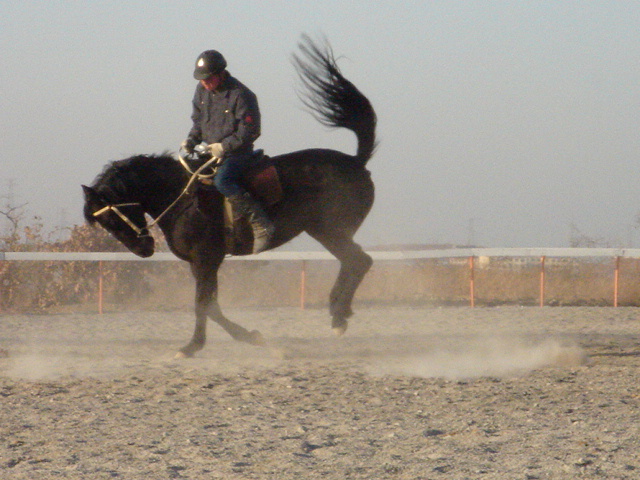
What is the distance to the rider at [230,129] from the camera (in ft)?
24.1

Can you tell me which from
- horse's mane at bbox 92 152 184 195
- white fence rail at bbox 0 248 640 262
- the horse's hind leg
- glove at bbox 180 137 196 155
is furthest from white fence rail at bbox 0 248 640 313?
horse's mane at bbox 92 152 184 195

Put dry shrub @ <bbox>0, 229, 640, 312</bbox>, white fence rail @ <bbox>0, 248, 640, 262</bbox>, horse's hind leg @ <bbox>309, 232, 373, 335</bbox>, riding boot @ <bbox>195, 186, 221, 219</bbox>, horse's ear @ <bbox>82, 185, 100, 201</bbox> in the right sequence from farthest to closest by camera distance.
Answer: dry shrub @ <bbox>0, 229, 640, 312</bbox>
white fence rail @ <bbox>0, 248, 640, 262</bbox>
horse's hind leg @ <bbox>309, 232, 373, 335</bbox>
riding boot @ <bbox>195, 186, 221, 219</bbox>
horse's ear @ <bbox>82, 185, 100, 201</bbox>

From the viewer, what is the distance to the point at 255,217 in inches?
293

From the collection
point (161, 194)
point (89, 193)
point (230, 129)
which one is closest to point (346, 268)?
point (230, 129)

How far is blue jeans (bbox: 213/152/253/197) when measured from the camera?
732 centimetres

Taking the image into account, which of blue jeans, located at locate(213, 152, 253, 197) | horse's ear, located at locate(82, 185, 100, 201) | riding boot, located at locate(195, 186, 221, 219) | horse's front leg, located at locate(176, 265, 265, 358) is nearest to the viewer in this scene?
horse's ear, located at locate(82, 185, 100, 201)

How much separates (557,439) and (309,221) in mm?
4041

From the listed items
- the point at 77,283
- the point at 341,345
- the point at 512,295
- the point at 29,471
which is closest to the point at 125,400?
the point at 29,471

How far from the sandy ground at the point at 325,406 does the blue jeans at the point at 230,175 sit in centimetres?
150

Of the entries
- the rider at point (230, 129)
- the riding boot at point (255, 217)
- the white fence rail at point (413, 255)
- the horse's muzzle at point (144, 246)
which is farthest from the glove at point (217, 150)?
the white fence rail at point (413, 255)

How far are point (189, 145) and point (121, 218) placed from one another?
0.96 meters

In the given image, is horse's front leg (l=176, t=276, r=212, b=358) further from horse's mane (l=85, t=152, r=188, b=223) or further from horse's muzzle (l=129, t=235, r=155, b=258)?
horse's mane (l=85, t=152, r=188, b=223)

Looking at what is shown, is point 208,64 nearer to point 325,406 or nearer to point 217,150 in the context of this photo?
point 217,150

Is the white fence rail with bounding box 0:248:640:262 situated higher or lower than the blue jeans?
lower
